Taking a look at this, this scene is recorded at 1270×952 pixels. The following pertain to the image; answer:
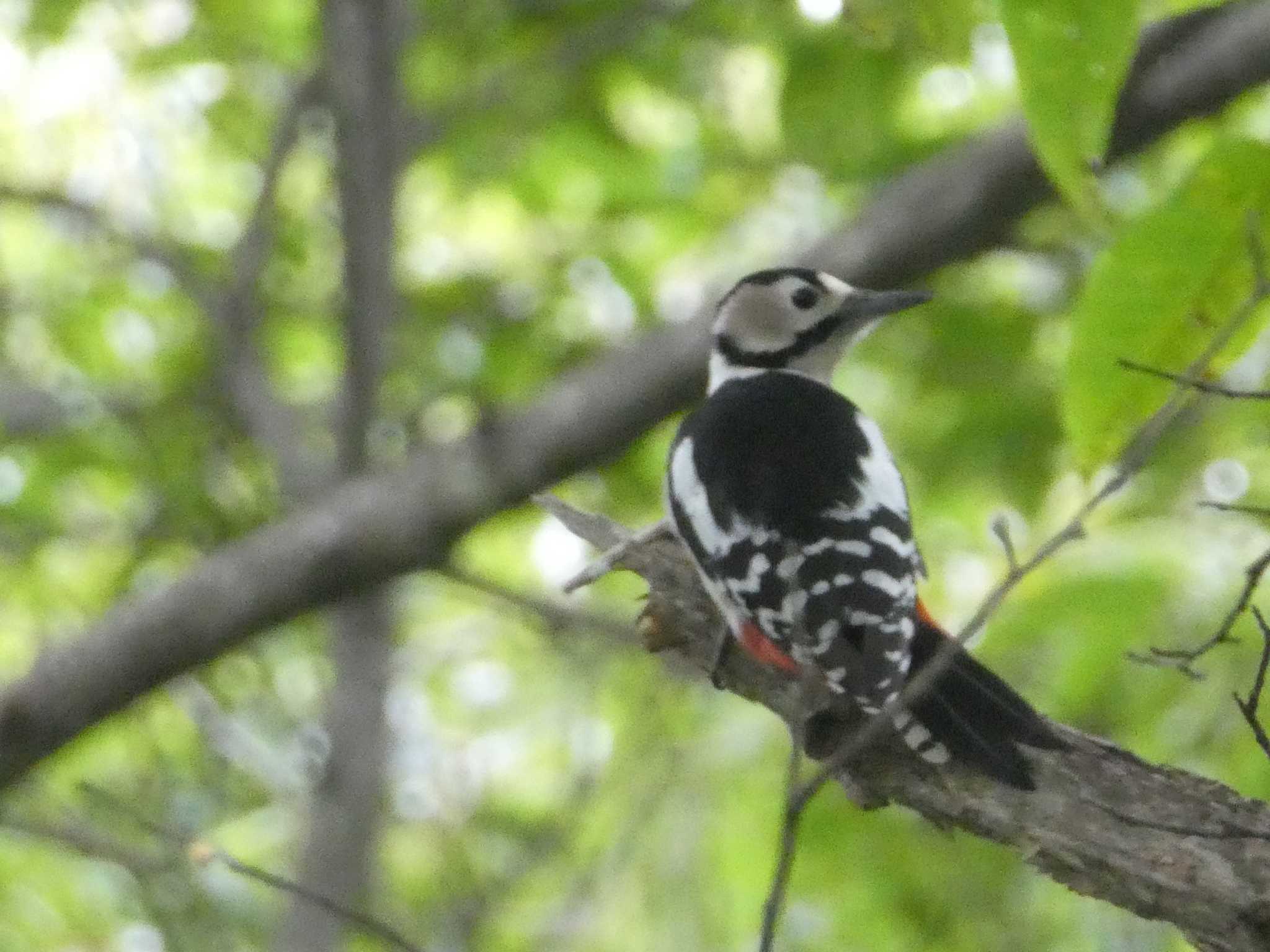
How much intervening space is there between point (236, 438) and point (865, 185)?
1.96 meters

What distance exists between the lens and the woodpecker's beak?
125 inches

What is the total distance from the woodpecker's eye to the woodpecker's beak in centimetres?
7


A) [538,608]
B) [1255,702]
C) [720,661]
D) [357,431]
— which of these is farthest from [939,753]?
[357,431]

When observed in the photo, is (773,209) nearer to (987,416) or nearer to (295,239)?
(295,239)

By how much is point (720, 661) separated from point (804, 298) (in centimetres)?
119

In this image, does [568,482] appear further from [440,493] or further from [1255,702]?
[1255,702]

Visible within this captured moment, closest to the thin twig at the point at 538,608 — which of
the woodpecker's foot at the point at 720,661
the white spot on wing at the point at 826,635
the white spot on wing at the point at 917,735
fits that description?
the woodpecker's foot at the point at 720,661

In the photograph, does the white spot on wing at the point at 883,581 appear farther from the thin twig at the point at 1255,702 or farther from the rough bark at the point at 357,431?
the rough bark at the point at 357,431

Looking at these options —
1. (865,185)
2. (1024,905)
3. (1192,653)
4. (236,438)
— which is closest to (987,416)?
(865,185)

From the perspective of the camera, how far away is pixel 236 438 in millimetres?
4668

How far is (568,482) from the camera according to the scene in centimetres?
413

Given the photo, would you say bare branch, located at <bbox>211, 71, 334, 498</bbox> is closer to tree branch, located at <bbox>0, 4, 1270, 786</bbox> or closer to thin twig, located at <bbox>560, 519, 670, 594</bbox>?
tree branch, located at <bbox>0, 4, 1270, 786</bbox>

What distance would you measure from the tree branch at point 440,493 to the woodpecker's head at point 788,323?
76 millimetres

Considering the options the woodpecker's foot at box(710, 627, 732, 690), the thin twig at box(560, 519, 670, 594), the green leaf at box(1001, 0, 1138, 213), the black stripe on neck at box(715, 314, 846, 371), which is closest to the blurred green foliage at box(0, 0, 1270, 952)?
the black stripe on neck at box(715, 314, 846, 371)
